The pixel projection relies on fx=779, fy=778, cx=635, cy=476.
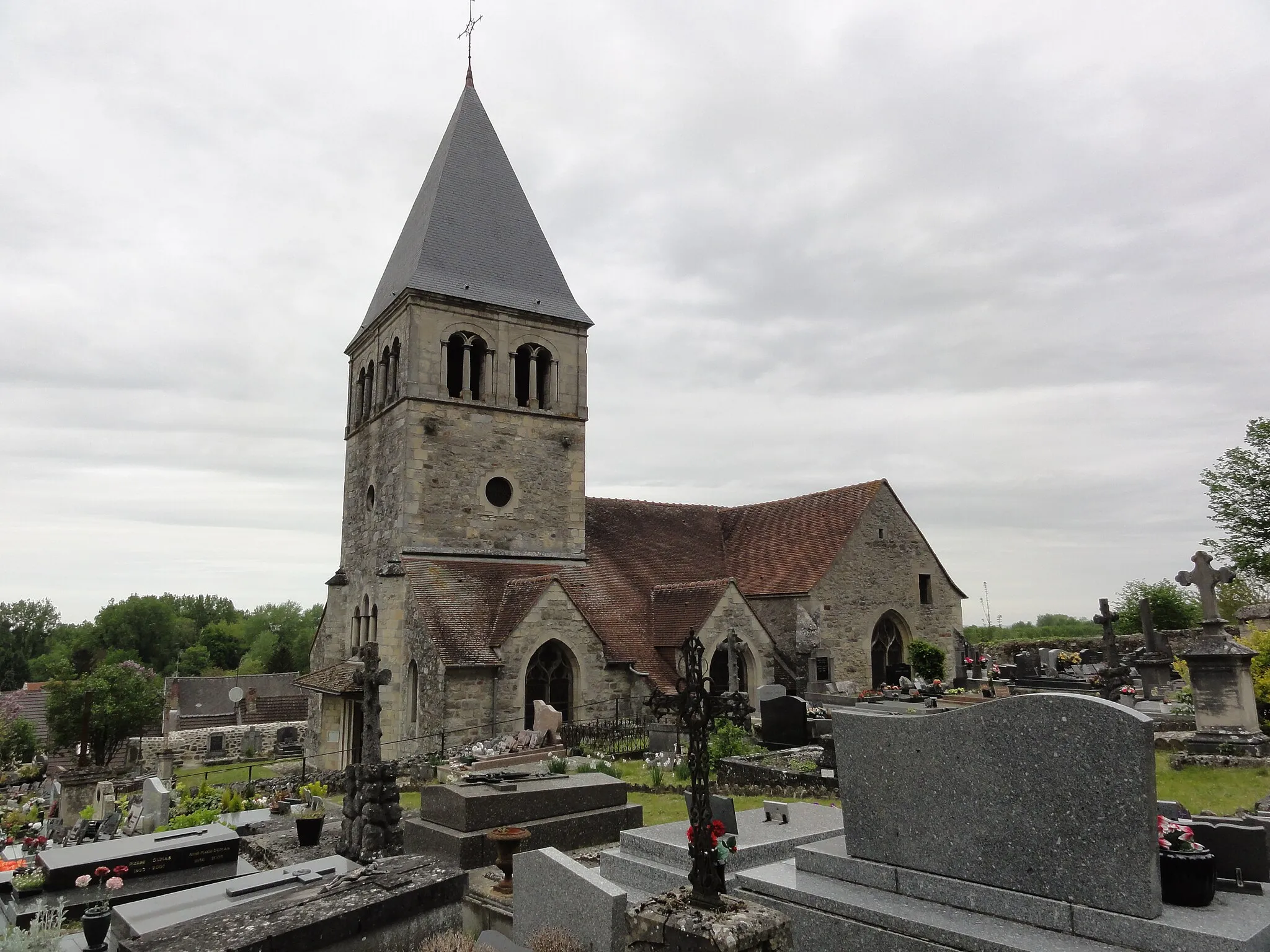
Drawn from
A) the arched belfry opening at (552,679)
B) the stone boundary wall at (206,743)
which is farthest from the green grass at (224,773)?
the arched belfry opening at (552,679)

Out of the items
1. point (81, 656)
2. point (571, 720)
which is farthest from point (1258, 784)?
point (81, 656)

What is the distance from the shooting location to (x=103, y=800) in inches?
524

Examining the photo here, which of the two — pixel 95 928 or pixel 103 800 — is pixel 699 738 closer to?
pixel 95 928

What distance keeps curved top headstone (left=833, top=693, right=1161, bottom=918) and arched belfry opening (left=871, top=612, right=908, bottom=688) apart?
2115cm

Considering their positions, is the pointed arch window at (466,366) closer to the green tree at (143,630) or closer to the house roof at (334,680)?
the house roof at (334,680)

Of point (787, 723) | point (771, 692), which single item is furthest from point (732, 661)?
point (787, 723)

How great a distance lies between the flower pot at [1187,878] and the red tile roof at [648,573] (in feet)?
48.3

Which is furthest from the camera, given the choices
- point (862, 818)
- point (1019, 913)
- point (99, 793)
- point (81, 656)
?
point (81, 656)

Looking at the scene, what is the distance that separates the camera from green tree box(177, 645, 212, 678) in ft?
271

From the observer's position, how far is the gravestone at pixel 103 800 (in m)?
13.0

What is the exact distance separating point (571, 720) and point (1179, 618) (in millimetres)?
34549

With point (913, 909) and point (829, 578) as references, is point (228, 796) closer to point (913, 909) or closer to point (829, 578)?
point (913, 909)

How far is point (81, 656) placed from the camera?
47938 mm

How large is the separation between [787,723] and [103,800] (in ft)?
39.9
